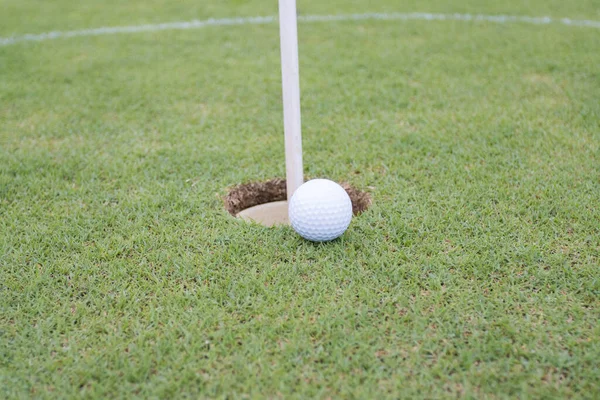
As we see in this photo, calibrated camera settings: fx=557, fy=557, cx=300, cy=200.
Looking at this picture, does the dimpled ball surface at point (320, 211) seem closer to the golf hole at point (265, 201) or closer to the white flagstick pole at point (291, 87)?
the white flagstick pole at point (291, 87)

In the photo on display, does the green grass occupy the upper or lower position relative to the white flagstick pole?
lower

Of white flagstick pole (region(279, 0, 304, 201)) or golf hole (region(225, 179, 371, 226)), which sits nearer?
white flagstick pole (region(279, 0, 304, 201))

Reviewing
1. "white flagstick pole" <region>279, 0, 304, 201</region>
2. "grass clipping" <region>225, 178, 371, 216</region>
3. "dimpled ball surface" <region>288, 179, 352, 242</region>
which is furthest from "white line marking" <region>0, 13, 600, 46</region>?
"dimpled ball surface" <region>288, 179, 352, 242</region>

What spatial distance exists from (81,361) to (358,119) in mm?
2929

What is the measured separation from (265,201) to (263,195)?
0.15ft

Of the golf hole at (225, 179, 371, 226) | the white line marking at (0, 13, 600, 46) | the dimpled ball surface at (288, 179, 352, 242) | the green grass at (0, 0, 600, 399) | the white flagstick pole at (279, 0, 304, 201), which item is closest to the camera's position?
the green grass at (0, 0, 600, 399)

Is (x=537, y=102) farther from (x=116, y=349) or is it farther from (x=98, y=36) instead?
(x=98, y=36)

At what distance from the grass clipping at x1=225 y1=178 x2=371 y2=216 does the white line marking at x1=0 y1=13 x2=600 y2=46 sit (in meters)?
4.10

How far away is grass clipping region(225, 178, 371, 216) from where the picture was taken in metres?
3.46

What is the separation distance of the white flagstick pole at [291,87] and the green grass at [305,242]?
0.37 m


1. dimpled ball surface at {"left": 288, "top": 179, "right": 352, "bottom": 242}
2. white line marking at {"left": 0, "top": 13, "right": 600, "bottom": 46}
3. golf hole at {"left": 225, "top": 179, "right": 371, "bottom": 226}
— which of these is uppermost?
white line marking at {"left": 0, "top": 13, "right": 600, "bottom": 46}

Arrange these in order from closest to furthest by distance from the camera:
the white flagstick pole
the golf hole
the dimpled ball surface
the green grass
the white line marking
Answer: the green grass < the white flagstick pole < the dimpled ball surface < the golf hole < the white line marking

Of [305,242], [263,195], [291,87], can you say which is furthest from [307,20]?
[305,242]

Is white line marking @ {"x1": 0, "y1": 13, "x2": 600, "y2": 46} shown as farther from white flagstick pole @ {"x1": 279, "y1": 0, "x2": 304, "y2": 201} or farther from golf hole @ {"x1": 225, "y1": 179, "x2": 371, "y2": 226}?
white flagstick pole @ {"x1": 279, "y1": 0, "x2": 304, "y2": 201}
